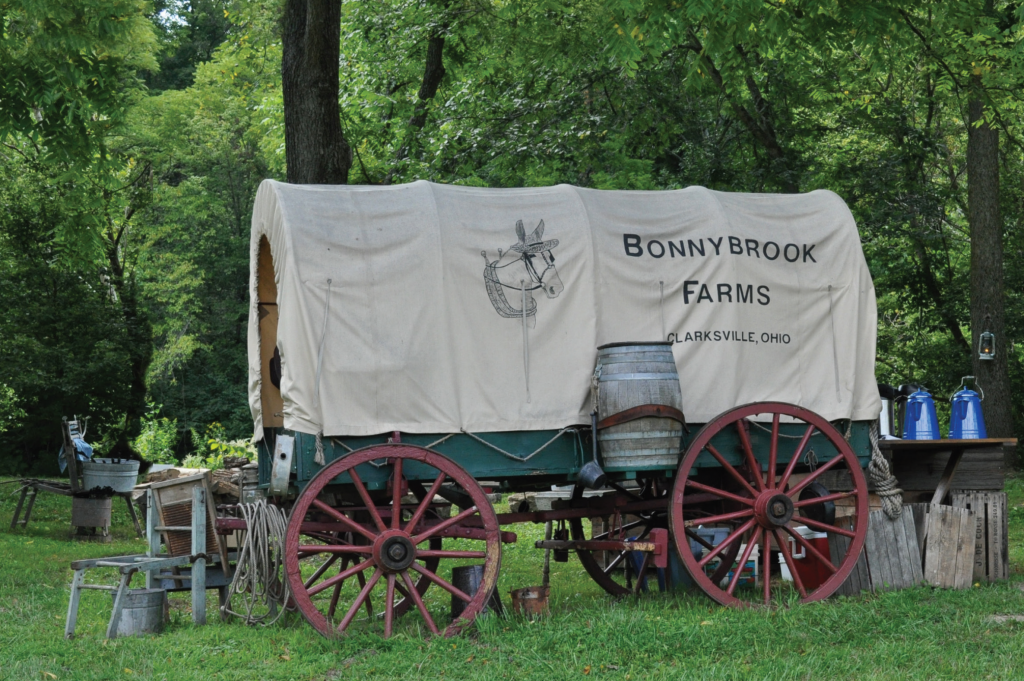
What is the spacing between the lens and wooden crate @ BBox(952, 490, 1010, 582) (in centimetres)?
738

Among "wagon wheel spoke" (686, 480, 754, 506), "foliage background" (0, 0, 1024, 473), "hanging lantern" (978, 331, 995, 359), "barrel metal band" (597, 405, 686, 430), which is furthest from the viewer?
"hanging lantern" (978, 331, 995, 359)

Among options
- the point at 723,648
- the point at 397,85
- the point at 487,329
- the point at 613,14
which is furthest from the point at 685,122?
the point at 723,648

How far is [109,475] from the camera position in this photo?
1331 centimetres

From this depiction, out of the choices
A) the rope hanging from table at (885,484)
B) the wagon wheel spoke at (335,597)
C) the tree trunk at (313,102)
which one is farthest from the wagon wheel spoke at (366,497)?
the tree trunk at (313,102)

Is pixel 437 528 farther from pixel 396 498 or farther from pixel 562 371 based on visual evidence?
pixel 562 371

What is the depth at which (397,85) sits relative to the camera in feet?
50.6

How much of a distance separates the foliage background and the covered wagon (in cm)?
214

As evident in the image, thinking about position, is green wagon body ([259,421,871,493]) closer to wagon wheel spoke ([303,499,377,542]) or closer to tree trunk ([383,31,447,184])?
wagon wheel spoke ([303,499,377,542])

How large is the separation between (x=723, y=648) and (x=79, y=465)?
10373 mm

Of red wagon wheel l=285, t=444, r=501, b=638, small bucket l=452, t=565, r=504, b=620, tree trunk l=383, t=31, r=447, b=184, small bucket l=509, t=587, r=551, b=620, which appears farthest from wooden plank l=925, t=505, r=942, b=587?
tree trunk l=383, t=31, r=447, b=184

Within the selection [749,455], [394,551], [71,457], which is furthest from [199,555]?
[71,457]

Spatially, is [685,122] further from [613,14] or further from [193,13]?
[193,13]

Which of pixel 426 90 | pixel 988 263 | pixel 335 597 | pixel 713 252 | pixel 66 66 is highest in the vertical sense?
pixel 426 90

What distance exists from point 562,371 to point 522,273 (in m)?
0.66
